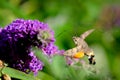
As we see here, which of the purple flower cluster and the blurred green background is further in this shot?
the blurred green background

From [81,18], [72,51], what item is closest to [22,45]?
[72,51]

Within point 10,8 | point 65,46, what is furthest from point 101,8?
point 65,46

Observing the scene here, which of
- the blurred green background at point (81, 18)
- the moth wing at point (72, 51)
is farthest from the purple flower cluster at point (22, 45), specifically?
the blurred green background at point (81, 18)

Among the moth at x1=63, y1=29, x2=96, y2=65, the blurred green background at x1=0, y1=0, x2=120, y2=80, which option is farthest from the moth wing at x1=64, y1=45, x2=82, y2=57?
the blurred green background at x1=0, y1=0, x2=120, y2=80

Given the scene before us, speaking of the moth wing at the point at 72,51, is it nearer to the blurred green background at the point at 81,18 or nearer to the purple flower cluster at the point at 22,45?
the purple flower cluster at the point at 22,45

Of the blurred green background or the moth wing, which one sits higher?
the blurred green background

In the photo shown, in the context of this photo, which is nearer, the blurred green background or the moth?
the moth

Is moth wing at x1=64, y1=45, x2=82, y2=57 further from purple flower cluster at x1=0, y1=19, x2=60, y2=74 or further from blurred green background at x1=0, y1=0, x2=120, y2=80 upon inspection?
blurred green background at x1=0, y1=0, x2=120, y2=80

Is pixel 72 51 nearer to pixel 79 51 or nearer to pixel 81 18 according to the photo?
pixel 79 51

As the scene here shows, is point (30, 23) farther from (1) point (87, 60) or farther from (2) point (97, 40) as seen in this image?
(2) point (97, 40)
